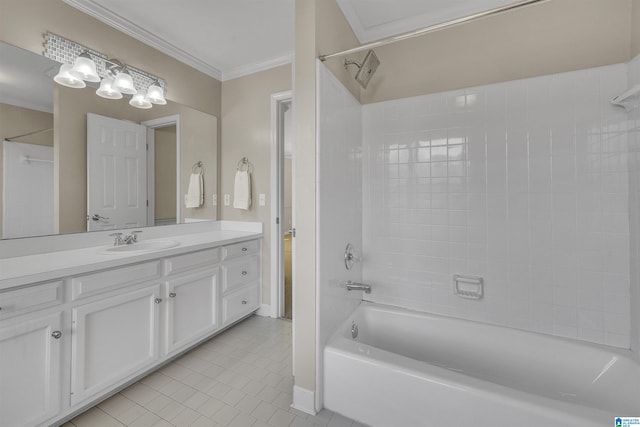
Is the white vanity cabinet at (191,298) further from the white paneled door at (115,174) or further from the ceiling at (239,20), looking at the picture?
the ceiling at (239,20)

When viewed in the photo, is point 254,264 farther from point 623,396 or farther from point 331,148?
point 623,396

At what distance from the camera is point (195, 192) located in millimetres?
2648

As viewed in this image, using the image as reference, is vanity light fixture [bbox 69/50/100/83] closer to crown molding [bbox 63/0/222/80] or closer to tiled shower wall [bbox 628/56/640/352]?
crown molding [bbox 63/0/222/80]

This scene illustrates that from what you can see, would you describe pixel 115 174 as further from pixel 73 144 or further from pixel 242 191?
pixel 242 191

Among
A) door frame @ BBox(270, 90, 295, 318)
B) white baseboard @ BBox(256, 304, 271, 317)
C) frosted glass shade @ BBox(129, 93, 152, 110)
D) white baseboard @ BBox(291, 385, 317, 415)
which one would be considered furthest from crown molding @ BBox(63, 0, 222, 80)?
white baseboard @ BBox(291, 385, 317, 415)

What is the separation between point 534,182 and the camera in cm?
158

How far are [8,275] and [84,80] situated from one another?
4.42ft

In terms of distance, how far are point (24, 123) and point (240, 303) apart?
187 centimetres

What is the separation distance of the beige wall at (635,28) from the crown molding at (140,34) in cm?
304

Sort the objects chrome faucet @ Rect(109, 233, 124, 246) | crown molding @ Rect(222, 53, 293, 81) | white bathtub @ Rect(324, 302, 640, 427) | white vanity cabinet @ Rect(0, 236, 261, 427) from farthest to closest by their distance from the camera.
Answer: crown molding @ Rect(222, 53, 293, 81) < chrome faucet @ Rect(109, 233, 124, 246) < white vanity cabinet @ Rect(0, 236, 261, 427) < white bathtub @ Rect(324, 302, 640, 427)

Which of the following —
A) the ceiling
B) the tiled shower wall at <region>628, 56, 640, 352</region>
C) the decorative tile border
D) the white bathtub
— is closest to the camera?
the white bathtub

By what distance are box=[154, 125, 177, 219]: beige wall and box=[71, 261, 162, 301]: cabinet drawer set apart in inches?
31.7

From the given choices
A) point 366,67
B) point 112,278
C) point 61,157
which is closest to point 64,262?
point 112,278

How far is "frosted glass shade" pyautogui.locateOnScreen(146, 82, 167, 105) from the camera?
7.12 feet
